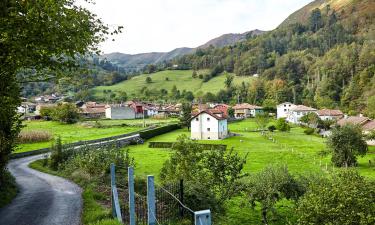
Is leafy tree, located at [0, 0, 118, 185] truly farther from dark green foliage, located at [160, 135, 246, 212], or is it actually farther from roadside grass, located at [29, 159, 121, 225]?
dark green foliage, located at [160, 135, 246, 212]

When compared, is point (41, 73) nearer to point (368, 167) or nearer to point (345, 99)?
point (368, 167)

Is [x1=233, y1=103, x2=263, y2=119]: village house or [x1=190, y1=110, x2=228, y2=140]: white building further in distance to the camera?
[x1=233, y1=103, x2=263, y2=119]: village house

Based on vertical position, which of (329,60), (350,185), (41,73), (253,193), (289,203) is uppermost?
(329,60)

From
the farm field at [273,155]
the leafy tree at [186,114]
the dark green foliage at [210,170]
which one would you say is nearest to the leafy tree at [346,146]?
the farm field at [273,155]

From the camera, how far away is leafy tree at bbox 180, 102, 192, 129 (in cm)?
8730

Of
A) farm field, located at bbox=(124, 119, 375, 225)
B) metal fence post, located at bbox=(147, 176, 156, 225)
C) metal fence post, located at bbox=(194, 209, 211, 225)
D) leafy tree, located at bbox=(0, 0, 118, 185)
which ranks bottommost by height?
farm field, located at bbox=(124, 119, 375, 225)

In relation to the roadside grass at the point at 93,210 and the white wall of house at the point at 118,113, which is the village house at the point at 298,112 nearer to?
the white wall of house at the point at 118,113

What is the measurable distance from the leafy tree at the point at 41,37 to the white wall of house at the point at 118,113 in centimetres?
10685

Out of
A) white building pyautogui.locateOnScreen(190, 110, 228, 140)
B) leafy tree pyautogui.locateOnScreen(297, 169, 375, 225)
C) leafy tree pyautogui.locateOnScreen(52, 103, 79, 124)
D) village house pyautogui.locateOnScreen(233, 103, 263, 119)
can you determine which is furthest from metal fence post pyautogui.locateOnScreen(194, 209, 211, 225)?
village house pyautogui.locateOnScreen(233, 103, 263, 119)

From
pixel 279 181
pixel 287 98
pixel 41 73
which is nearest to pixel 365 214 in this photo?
pixel 279 181

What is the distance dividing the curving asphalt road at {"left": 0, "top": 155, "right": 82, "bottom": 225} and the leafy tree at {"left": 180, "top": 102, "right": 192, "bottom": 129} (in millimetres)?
61583

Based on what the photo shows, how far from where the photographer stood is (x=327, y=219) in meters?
17.2

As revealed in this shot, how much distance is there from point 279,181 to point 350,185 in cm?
677

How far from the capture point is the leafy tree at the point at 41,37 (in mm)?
12616
